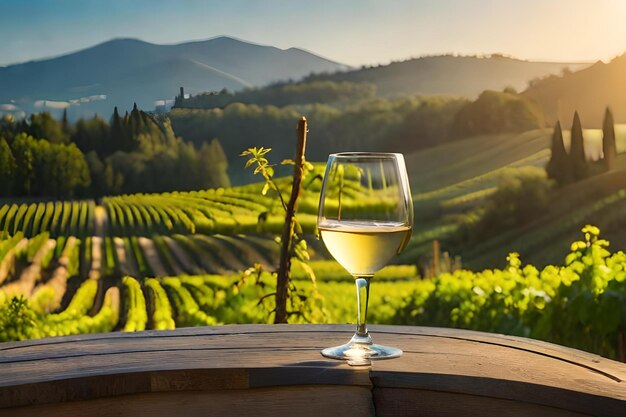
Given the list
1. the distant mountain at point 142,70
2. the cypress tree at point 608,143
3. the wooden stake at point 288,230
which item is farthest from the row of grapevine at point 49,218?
the cypress tree at point 608,143

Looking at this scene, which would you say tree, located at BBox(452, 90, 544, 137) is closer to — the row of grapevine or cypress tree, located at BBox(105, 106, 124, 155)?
cypress tree, located at BBox(105, 106, 124, 155)

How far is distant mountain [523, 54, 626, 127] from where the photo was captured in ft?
16.1

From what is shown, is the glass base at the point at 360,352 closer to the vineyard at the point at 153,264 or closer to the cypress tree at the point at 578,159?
the vineyard at the point at 153,264

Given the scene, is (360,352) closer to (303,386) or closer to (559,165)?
(303,386)

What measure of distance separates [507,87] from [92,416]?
157 inches

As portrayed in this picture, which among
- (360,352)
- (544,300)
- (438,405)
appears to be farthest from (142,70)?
(438,405)

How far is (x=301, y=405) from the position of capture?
1.43 meters

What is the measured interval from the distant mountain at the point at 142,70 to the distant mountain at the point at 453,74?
0.72 feet

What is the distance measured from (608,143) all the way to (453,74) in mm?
889

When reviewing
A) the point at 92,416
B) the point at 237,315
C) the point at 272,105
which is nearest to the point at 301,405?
the point at 92,416

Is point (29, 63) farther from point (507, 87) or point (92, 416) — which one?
point (92, 416)

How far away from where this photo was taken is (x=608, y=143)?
15.9ft

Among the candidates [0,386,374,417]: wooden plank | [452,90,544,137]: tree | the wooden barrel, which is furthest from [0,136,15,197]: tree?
[0,386,374,417]: wooden plank

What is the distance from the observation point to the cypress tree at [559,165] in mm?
4867
